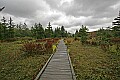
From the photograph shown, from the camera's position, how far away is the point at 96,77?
281 inches

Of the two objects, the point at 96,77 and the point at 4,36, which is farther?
the point at 4,36

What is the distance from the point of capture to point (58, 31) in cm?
9044

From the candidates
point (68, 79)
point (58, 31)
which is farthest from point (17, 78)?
point (58, 31)

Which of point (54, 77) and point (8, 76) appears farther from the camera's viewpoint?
point (8, 76)

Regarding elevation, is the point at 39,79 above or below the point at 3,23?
below

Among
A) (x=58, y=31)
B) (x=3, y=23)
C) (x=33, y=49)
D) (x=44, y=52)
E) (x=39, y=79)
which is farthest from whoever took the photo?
(x=58, y=31)

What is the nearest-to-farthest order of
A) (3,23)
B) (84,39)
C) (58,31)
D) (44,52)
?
(44,52), (84,39), (3,23), (58,31)

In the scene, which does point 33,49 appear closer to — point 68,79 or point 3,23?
point 68,79

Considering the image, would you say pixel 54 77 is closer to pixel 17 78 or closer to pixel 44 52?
pixel 17 78

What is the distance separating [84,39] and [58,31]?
197 ft

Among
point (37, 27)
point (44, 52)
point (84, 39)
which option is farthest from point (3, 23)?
point (44, 52)

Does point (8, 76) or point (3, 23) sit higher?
point (3, 23)

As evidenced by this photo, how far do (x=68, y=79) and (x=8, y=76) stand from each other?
3.07 m

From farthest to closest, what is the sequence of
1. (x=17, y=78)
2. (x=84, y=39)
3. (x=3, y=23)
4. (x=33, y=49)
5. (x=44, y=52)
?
(x=3, y=23), (x=84, y=39), (x=44, y=52), (x=33, y=49), (x=17, y=78)
